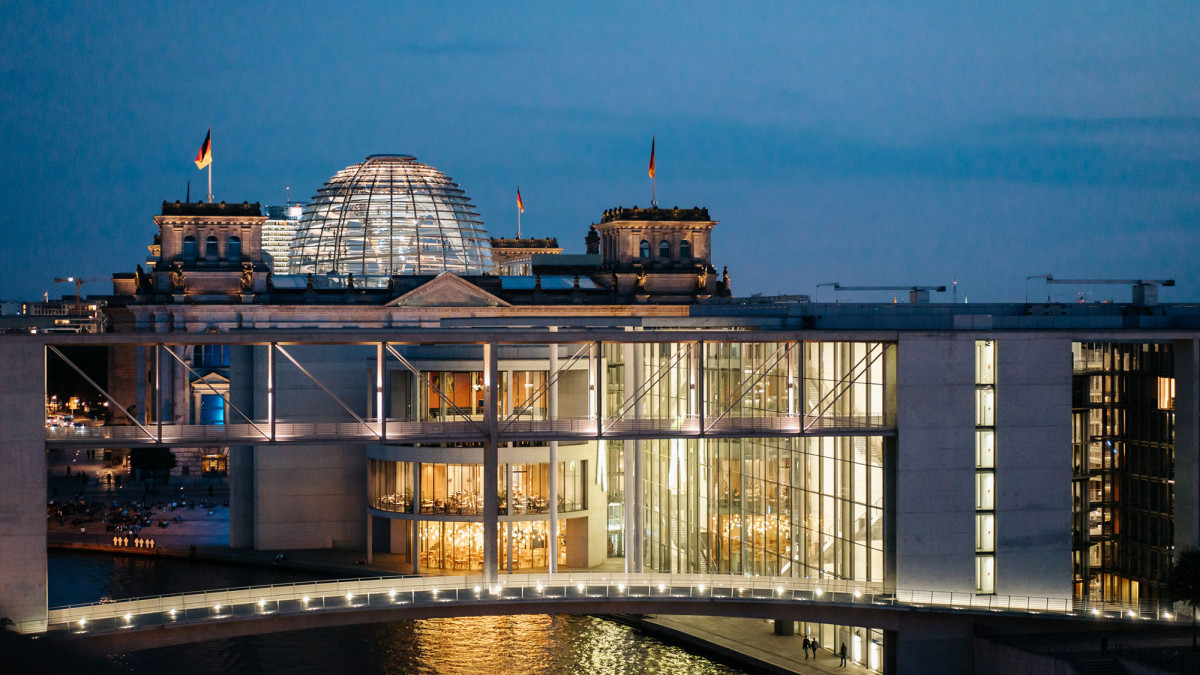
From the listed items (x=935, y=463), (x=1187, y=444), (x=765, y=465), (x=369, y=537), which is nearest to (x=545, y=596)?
(x=765, y=465)

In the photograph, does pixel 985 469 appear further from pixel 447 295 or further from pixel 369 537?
pixel 447 295

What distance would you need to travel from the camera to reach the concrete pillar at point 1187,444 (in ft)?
183

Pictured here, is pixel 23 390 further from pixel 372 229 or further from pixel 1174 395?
pixel 372 229

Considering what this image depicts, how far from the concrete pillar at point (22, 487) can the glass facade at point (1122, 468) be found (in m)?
41.6

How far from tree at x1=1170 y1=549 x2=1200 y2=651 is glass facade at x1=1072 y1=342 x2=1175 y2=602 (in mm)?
5900

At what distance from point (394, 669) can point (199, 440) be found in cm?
1430

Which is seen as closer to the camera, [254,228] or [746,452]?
[746,452]

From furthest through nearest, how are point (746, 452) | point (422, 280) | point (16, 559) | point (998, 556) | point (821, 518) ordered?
point (422, 280) → point (746, 452) → point (821, 518) → point (998, 556) → point (16, 559)

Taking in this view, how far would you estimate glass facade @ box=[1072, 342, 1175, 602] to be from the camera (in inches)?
2333

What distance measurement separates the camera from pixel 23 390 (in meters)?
48.7

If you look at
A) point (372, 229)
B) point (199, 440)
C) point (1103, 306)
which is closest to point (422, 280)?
point (372, 229)

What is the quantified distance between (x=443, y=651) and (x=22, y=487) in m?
20.3

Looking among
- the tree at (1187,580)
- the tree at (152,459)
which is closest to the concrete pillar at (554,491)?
the tree at (1187,580)

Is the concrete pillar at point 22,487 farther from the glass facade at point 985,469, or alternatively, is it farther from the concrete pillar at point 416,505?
the glass facade at point 985,469
